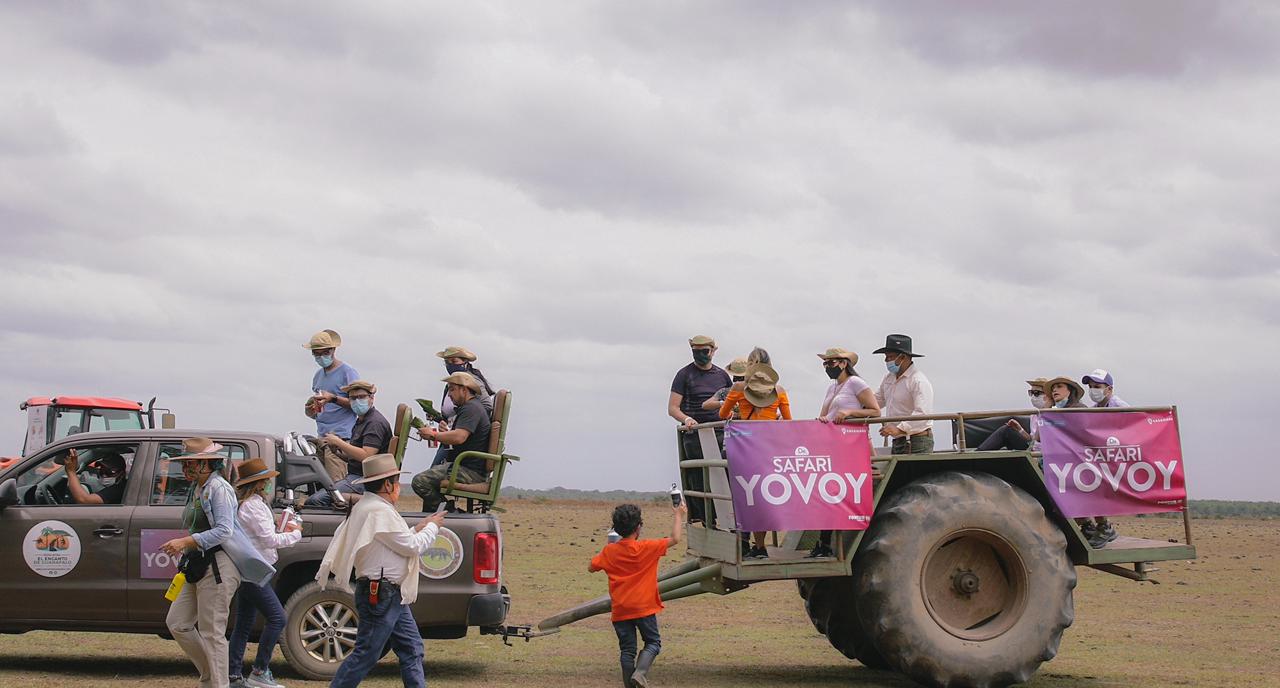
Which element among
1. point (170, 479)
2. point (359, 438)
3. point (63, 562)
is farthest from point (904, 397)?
point (63, 562)

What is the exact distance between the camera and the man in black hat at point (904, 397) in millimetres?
11094

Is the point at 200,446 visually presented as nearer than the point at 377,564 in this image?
No

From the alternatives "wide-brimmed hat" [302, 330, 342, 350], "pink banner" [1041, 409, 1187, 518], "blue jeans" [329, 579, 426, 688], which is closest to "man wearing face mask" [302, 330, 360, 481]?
"wide-brimmed hat" [302, 330, 342, 350]

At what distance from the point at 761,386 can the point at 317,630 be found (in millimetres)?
4172

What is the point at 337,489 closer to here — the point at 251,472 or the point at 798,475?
the point at 251,472

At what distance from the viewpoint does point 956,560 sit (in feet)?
35.8

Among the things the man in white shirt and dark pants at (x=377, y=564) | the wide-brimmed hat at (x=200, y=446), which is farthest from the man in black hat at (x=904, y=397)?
the wide-brimmed hat at (x=200, y=446)

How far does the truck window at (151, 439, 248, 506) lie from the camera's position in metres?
10.9

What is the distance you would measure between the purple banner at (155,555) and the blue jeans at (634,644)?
360 centimetres

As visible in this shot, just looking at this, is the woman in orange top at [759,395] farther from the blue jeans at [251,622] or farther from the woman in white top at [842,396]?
the blue jeans at [251,622]

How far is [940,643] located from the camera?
10.5 metres

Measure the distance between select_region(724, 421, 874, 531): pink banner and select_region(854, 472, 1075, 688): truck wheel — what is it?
399mm

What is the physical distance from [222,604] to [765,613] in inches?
383

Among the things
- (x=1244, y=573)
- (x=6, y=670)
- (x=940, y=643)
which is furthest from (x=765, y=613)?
(x=1244, y=573)
